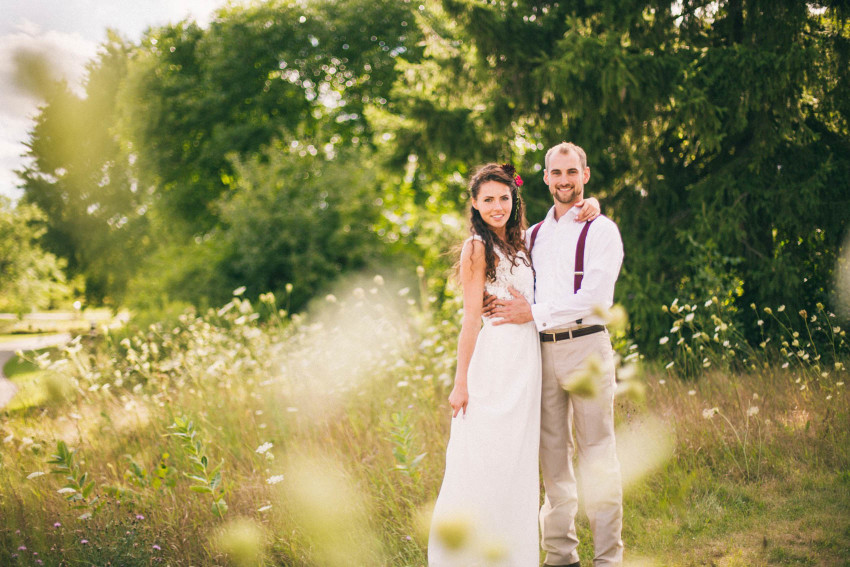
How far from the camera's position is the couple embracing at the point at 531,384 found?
8.77 feet

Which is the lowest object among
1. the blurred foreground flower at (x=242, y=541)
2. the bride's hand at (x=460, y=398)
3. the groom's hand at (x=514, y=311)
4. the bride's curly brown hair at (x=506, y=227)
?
the blurred foreground flower at (x=242, y=541)

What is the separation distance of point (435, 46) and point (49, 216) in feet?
79.4

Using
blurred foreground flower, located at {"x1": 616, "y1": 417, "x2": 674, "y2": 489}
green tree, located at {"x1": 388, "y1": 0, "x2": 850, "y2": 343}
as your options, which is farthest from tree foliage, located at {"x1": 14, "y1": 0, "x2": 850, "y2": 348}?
blurred foreground flower, located at {"x1": 616, "y1": 417, "x2": 674, "y2": 489}

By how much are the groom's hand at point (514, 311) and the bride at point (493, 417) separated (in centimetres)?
4

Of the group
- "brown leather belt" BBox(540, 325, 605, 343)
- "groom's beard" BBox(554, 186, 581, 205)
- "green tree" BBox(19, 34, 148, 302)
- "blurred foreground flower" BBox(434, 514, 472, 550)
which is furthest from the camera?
"green tree" BBox(19, 34, 148, 302)

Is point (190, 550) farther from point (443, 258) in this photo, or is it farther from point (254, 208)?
point (254, 208)

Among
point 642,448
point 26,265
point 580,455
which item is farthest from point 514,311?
point 26,265

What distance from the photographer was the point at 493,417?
2.69 m

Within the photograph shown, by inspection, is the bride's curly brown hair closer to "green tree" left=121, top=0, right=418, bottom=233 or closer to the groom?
the groom

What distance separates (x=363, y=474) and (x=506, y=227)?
6.65ft

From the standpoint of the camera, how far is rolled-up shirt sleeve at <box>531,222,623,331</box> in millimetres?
2674

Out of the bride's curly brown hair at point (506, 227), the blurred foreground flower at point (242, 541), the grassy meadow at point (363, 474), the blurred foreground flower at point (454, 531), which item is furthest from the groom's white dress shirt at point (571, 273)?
the blurred foreground flower at point (242, 541)

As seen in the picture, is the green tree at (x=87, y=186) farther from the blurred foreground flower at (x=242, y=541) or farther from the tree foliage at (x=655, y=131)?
the blurred foreground flower at (x=242, y=541)

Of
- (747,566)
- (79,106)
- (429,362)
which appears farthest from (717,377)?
(79,106)
